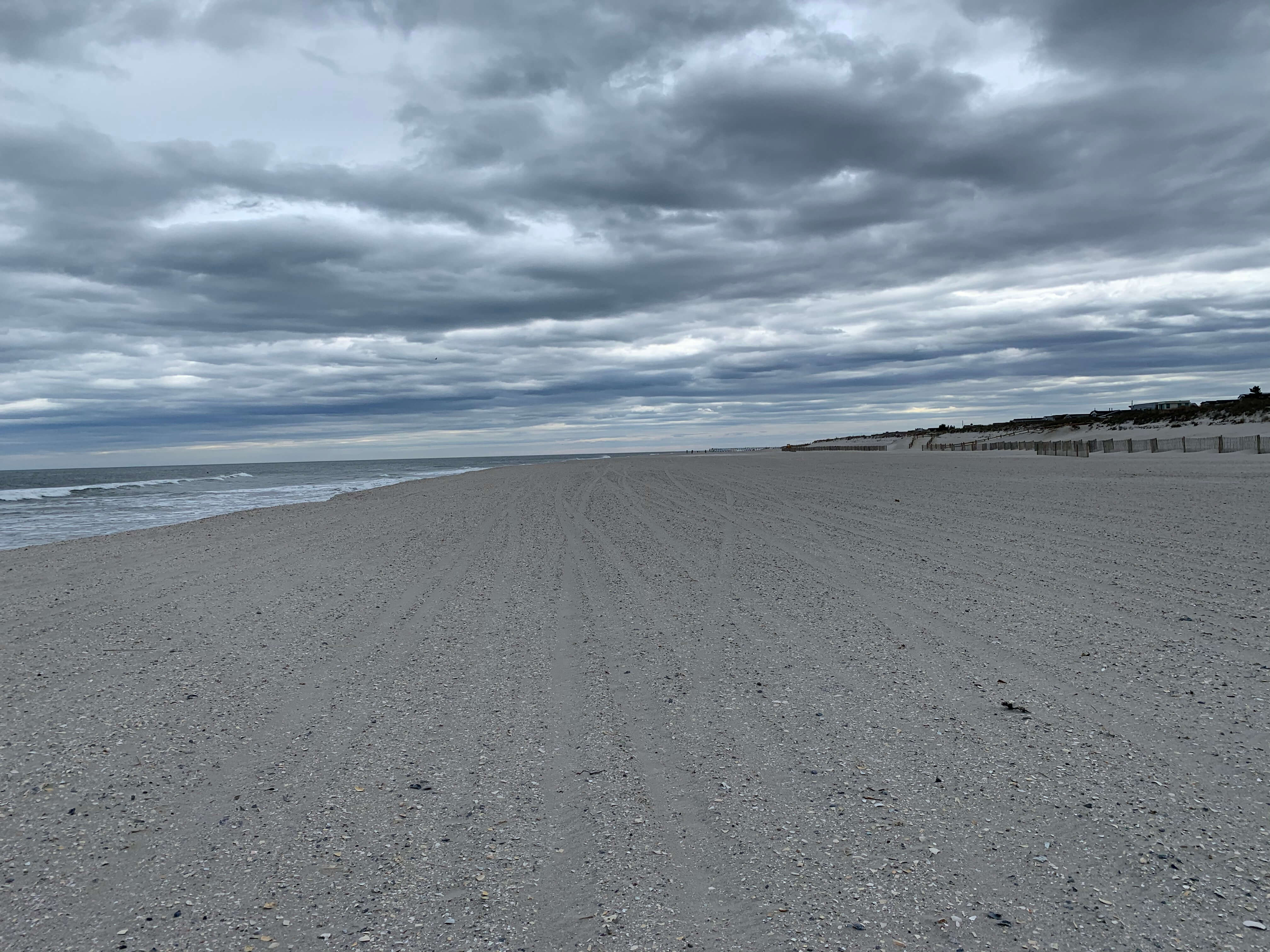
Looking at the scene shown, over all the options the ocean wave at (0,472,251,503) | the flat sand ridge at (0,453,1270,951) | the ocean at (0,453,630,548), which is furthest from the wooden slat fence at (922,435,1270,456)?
the ocean wave at (0,472,251,503)

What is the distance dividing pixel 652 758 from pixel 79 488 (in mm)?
56752

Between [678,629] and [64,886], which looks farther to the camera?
[678,629]

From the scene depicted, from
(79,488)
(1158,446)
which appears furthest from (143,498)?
(1158,446)

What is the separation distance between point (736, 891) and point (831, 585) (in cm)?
547

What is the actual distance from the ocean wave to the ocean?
177mm

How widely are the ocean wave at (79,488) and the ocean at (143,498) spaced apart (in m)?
0.18

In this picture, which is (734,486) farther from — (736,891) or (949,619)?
(736,891)

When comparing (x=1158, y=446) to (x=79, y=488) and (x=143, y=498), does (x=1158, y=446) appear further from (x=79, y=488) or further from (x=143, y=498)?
(x=79, y=488)

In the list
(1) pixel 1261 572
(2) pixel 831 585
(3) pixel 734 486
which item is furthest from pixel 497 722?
(3) pixel 734 486

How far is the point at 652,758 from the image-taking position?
3.81 m

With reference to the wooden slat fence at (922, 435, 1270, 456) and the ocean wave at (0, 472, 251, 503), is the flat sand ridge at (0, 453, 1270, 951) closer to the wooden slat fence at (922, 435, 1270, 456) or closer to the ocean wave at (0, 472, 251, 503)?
the wooden slat fence at (922, 435, 1270, 456)

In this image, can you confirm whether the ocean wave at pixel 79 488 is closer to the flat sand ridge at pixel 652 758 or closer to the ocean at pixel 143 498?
the ocean at pixel 143 498

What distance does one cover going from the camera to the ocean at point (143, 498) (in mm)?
18906

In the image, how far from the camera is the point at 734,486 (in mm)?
22953
